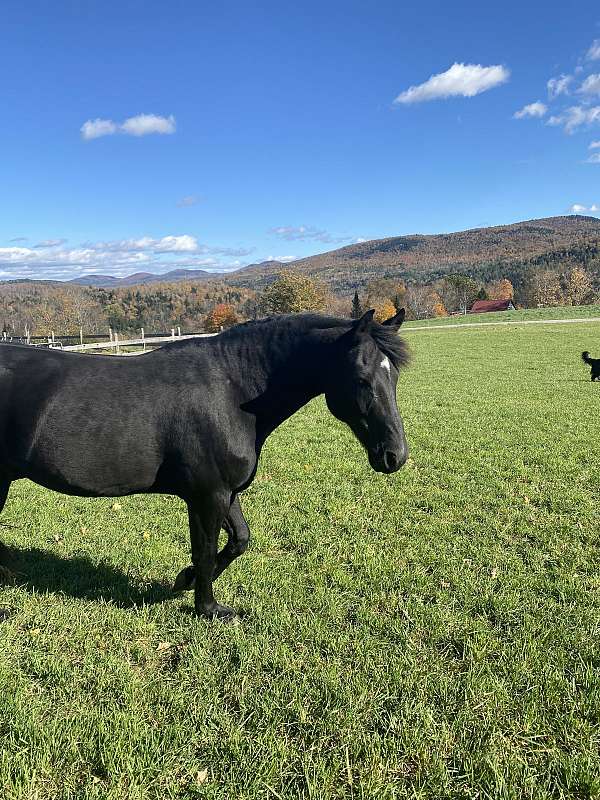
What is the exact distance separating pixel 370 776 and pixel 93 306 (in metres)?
119

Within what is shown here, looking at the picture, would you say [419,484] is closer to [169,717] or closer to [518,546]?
[518,546]

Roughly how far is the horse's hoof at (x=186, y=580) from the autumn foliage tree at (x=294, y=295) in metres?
67.1

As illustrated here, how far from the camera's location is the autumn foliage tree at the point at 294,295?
72.5m

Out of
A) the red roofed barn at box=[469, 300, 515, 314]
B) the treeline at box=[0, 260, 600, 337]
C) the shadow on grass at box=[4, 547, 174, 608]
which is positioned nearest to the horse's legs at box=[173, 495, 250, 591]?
the shadow on grass at box=[4, 547, 174, 608]

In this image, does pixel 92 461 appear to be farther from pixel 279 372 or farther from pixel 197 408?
pixel 279 372

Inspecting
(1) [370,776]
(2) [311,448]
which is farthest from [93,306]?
(1) [370,776]

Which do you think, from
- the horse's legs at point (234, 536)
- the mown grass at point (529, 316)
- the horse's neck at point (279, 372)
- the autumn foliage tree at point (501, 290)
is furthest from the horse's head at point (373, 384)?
the autumn foliage tree at point (501, 290)

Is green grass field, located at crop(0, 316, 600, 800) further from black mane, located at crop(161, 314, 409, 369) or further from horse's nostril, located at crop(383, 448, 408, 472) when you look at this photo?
black mane, located at crop(161, 314, 409, 369)

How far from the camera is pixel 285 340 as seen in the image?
3965 mm

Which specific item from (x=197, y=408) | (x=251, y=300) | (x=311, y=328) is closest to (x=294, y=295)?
(x=251, y=300)

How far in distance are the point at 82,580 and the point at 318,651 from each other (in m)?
2.52

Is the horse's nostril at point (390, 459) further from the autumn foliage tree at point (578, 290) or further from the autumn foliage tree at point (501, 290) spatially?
the autumn foliage tree at point (501, 290)

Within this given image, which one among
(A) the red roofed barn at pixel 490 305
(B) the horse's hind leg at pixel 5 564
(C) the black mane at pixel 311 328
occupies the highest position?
(A) the red roofed barn at pixel 490 305

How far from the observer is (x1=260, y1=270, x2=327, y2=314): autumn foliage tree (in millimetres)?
72500
